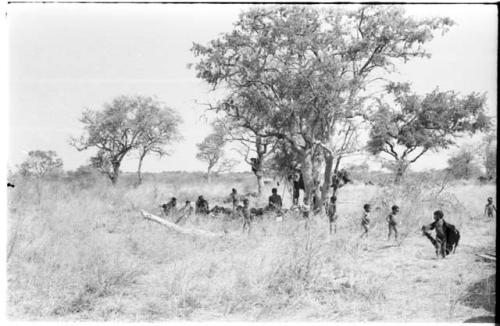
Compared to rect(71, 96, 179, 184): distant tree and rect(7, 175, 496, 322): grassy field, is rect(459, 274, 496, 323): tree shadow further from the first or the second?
rect(71, 96, 179, 184): distant tree

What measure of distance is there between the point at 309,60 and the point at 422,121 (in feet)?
17.8

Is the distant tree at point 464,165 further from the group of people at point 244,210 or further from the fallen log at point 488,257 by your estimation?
the fallen log at point 488,257

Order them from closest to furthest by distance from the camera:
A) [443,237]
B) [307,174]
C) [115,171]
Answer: [443,237]
[307,174]
[115,171]

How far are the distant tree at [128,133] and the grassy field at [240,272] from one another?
9.25 m

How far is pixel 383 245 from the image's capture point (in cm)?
768

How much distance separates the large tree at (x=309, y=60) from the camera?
803cm

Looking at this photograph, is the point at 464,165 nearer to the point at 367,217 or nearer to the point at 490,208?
the point at 490,208

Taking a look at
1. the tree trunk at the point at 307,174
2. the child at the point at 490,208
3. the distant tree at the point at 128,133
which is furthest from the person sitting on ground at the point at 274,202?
the distant tree at the point at 128,133

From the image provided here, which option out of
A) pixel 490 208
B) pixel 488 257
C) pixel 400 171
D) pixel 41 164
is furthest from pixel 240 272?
pixel 41 164

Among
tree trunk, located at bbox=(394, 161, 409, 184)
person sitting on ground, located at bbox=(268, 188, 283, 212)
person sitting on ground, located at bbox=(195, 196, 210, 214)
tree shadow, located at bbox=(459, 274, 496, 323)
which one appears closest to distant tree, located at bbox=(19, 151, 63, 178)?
person sitting on ground, located at bbox=(195, 196, 210, 214)

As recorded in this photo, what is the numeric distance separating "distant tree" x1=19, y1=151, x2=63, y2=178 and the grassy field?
51 centimetres

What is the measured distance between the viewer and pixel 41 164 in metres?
10.2

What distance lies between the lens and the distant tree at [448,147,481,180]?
442 inches

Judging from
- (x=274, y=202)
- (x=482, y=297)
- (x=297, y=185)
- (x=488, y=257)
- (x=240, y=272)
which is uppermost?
(x=297, y=185)
